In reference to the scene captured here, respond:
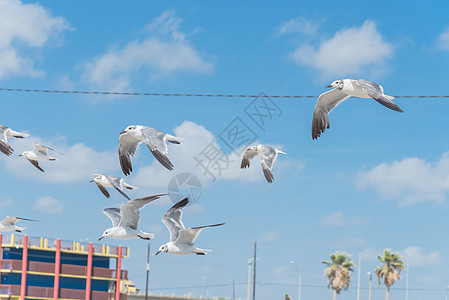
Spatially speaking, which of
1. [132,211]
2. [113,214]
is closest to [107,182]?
[132,211]

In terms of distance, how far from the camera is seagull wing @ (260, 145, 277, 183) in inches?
870

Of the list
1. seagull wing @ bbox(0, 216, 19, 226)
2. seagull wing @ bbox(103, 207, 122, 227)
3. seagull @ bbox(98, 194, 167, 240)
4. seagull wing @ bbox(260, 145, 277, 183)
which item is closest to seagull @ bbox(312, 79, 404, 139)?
seagull wing @ bbox(260, 145, 277, 183)

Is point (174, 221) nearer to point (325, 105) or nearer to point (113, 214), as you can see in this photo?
point (113, 214)

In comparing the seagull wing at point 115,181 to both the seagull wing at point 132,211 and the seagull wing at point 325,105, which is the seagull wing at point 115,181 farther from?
the seagull wing at point 325,105

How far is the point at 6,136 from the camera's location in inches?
839

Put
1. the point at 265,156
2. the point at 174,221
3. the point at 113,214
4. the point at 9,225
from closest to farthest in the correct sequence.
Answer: the point at 265,156 < the point at 174,221 < the point at 113,214 < the point at 9,225

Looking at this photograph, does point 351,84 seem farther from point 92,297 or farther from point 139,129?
point 92,297

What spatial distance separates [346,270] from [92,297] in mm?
29403

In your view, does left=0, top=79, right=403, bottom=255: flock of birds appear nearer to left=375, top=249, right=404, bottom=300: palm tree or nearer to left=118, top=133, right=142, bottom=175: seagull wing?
left=118, top=133, right=142, bottom=175: seagull wing

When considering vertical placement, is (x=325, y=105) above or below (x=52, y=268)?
above

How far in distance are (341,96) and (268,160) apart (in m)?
3.06

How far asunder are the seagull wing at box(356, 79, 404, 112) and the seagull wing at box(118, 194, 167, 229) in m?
7.76

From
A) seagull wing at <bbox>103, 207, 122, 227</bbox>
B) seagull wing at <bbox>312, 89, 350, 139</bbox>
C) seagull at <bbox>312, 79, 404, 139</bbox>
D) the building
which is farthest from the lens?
the building

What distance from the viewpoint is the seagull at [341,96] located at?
16.5 m
